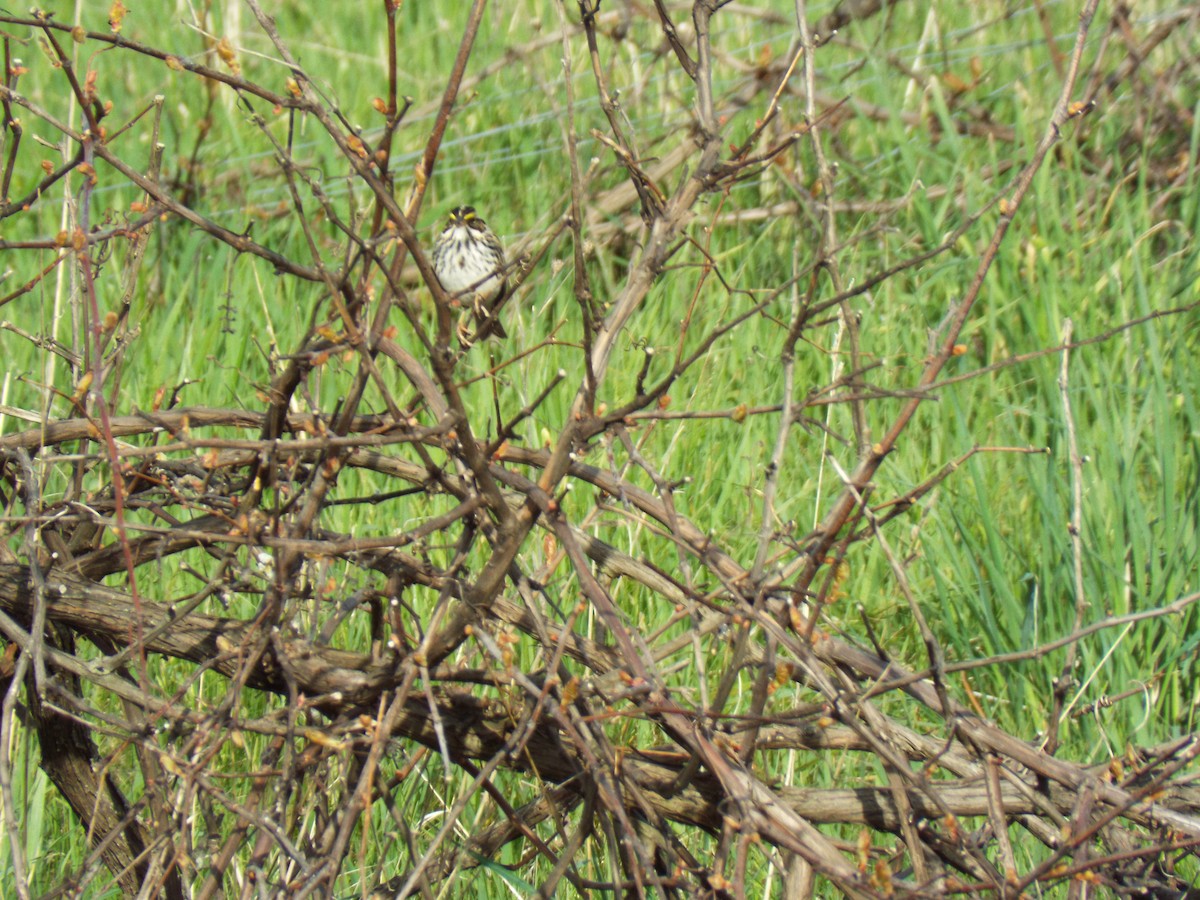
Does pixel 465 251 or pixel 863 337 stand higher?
pixel 465 251

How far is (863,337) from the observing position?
465 cm

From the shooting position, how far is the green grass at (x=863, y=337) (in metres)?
3.23

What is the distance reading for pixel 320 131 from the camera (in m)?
5.93

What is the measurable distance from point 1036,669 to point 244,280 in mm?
2998

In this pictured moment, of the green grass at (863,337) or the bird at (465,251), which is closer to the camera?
the green grass at (863,337)

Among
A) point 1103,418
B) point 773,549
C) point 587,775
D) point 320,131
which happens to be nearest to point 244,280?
point 320,131

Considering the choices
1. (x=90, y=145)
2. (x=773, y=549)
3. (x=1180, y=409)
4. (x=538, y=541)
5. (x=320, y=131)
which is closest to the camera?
(x=90, y=145)

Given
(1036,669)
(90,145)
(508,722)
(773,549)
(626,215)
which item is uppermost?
(90,145)

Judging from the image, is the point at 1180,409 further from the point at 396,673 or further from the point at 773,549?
the point at 396,673

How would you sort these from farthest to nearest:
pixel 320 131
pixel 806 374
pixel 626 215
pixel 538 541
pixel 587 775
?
pixel 320 131 < pixel 626 215 < pixel 806 374 < pixel 538 541 < pixel 587 775

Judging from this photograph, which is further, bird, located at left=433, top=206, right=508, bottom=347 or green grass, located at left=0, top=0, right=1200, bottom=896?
bird, located at left=433, top=206, right=508, bottom=347

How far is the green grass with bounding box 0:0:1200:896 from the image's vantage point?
3234 mm

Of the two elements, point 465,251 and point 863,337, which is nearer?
point 863,337

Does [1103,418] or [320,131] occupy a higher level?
[320,131]
